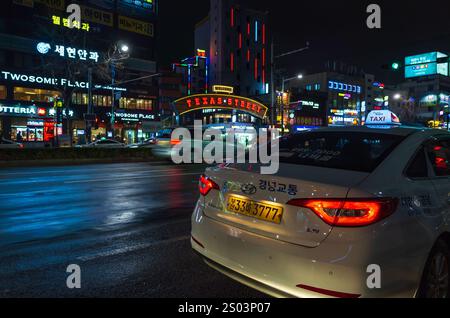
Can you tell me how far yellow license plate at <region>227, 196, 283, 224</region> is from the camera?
10.2 ft

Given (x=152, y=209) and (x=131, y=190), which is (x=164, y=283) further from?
(x=131, y=190)

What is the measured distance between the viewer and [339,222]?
2795 millimetres

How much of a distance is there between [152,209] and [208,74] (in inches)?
2916

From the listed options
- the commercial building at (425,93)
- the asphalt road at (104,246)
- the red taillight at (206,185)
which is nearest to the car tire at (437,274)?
the asphalt road at (104,246)

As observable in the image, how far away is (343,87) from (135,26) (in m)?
59.6

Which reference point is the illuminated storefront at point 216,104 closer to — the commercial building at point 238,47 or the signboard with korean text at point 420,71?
the signboard with korean text at point 420,71

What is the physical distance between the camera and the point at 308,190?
2982mm

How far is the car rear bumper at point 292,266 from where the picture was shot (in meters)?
2.71

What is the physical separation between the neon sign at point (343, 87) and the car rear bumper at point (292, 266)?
3852 inches

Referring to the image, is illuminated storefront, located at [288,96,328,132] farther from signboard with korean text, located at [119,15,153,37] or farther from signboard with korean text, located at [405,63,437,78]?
signboard with korean text, located at [119,15,153,37]

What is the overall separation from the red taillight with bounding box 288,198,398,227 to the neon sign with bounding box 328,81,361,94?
321 feet

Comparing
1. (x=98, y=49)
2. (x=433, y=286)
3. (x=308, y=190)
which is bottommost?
(x=433, y=286)

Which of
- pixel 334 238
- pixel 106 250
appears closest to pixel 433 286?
pixel 334 238
